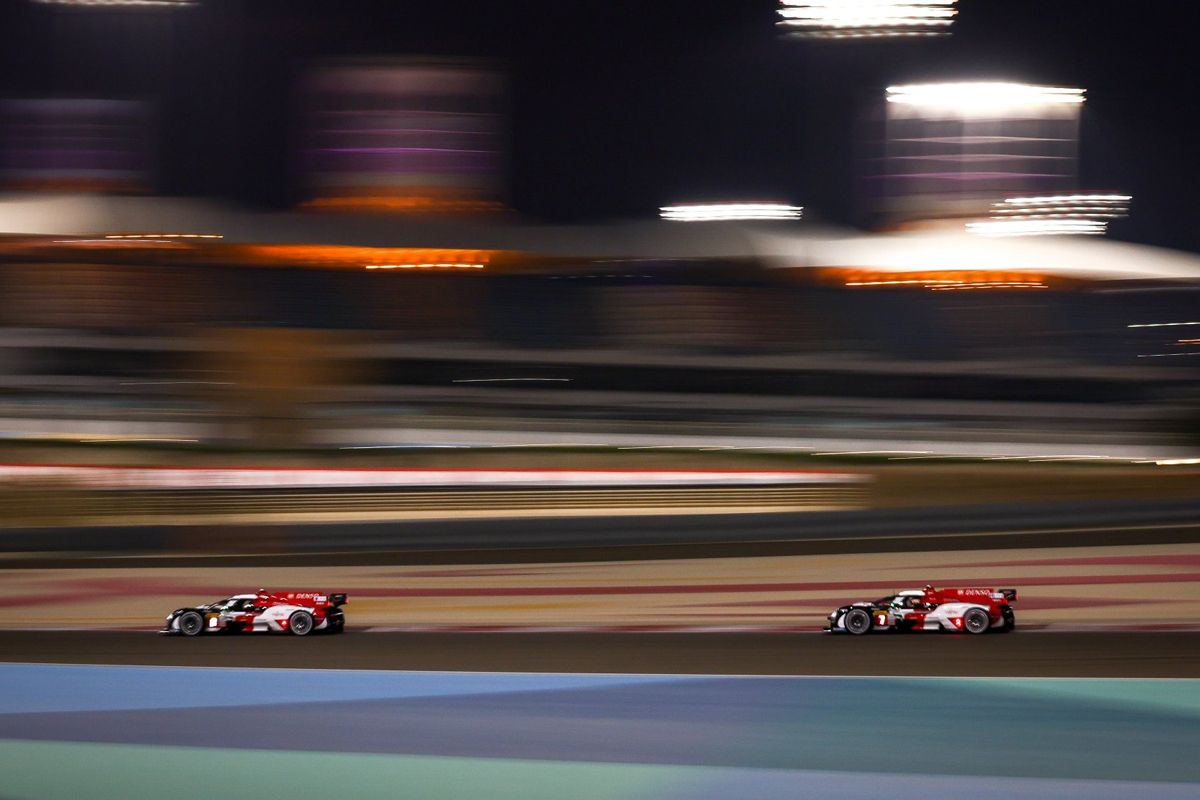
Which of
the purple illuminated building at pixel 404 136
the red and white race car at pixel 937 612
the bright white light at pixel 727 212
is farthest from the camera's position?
the purple illuminated building at pixel 404 136

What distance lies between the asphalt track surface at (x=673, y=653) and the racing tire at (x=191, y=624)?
0.06 metres

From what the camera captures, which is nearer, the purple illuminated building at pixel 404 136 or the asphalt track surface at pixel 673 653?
the asphalt track surface at pixel 673 653

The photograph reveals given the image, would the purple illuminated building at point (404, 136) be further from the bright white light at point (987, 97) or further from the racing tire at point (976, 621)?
the racing tire at point (976, 621)

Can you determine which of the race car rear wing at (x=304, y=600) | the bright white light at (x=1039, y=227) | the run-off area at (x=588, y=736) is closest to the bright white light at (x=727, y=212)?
the bright white light at (x=1039, y=227)

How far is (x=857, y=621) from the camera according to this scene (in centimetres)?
579

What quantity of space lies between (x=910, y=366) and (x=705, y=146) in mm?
3222

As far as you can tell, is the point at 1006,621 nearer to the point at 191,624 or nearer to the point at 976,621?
the point at 976,621

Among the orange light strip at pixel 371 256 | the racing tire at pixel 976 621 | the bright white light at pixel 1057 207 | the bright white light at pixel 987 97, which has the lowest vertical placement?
the racing tire at pixel 976 621

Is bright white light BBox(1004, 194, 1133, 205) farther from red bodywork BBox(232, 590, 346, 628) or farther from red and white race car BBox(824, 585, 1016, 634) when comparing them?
red bodywork BBox(232, 590, 346, 628)

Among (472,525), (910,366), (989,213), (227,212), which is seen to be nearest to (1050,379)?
(910,366)

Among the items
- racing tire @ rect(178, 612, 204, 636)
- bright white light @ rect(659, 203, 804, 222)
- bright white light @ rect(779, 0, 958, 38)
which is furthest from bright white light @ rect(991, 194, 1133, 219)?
racing tire @ rect(178, 612, 204, 636)

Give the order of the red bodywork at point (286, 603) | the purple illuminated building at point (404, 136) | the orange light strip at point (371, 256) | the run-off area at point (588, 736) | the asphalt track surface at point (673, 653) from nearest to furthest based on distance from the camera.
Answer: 1. the run-off area at point (588, 736)
2. the asphalt track surface at point (673, 653)
3. the red bodywork at point (286, 603)
4. the orange light strip at point (371, 256)
5. the purple illuminated building at point (404, 136)

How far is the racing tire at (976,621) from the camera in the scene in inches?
225

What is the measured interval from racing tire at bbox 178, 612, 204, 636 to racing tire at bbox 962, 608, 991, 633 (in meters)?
3.61
